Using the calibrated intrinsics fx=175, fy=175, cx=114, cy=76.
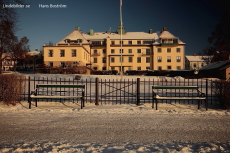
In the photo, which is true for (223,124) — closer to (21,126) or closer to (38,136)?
(38,136)

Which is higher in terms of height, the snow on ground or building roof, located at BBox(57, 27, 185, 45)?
building roof, located at BBox(57, 27, 185, 45)

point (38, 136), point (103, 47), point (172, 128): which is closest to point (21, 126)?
point (38, 136)

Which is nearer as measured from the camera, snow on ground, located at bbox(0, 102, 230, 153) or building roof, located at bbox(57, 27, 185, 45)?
snow on ground, located at bbox(0, 102, 230, 153)

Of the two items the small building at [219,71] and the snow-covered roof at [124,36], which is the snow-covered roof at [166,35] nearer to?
the snow-covered roof at [124,36]

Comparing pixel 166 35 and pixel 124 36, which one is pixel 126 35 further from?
pixel 166 35

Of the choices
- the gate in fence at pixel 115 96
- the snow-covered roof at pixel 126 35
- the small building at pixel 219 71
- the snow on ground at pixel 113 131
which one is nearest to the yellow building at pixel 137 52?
the snow-covered roof at pixel 126 35

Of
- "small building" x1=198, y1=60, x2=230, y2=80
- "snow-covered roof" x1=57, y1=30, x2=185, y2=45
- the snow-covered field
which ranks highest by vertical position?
"snow-covered roof" x1=57, y1=30, x2=185, y2=45

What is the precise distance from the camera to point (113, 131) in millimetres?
5066

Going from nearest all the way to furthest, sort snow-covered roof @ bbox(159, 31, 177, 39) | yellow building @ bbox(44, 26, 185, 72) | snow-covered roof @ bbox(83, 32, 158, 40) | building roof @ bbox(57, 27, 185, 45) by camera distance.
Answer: building roof @ bbox(57, 27, 185, 45) < yellow building @ bbox(44, 26, 185, 72) < snow-covered roof @ bbox(159, 31, 177, 39) < snow-covered roof @ bbox(83, 32, 158, 40)

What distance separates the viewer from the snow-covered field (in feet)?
13.0

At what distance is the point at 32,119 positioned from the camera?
6355 mm

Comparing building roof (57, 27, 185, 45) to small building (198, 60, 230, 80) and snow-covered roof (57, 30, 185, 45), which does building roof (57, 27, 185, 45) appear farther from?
small building (198, 60, 230, 80)

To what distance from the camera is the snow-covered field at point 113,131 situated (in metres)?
3.97

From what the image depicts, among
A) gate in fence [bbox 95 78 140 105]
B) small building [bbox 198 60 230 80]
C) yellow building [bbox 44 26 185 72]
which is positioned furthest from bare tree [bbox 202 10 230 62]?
gate in fence [bbox 95 78 140 105]
